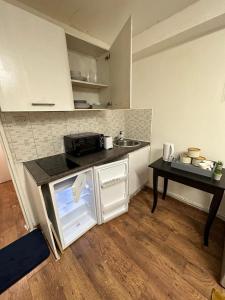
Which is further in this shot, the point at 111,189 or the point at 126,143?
the point at 126,143

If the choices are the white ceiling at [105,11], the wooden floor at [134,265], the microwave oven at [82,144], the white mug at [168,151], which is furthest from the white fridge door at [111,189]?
the white ceiling at [105,11]

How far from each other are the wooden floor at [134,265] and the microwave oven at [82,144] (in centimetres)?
94

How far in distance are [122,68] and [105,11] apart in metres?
0.54

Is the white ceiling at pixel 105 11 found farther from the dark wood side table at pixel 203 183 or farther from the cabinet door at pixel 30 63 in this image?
the dark wood side table at pixel 203 183

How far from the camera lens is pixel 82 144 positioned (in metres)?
1.57

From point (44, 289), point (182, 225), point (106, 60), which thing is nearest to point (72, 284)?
point (44, 289)

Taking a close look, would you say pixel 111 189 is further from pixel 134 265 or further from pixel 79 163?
pixel 134 265

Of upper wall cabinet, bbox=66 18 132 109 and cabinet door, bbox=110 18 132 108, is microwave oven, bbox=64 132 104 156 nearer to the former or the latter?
upper wall cabinet, bbox=66 18 132 109

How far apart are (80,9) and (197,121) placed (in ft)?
5.65

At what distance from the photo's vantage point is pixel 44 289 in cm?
108

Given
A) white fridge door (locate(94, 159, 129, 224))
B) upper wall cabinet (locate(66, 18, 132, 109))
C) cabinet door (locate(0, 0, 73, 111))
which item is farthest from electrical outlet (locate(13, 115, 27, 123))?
white fridge door (locate(94, 159, 129, 224))

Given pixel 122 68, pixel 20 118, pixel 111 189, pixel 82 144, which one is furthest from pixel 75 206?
pixel 122 68

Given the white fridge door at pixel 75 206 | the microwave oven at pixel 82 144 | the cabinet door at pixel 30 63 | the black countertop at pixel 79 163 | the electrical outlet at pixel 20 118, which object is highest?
the cabinet door at pixel 30 63

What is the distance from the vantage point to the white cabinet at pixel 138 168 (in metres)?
1.87
